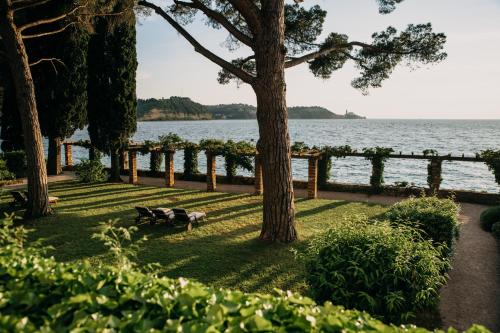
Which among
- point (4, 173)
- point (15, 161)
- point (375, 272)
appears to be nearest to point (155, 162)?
point (15, 161)

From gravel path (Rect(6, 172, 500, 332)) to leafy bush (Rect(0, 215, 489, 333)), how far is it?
14.5ft

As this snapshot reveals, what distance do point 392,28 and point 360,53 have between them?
1.33 m

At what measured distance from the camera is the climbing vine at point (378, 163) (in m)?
16.7

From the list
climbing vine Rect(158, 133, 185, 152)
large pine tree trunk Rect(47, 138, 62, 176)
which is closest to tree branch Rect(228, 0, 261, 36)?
climbing vine Rect(158, 133, 185, 152)

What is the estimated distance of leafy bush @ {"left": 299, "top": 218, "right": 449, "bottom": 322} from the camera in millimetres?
5094

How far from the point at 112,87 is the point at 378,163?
1359cm

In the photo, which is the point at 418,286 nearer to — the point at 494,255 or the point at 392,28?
the point at 494,255

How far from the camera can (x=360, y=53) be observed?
1273cm

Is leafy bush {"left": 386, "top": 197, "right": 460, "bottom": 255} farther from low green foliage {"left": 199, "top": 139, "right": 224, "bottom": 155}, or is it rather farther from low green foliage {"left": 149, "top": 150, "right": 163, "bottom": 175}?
low green foliage {"left": 149, "top": 150, "right": 163, "bottom": 175}

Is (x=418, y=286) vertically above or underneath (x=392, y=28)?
underneath

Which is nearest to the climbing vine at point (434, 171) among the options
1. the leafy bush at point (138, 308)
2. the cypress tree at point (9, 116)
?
the leafy bush at point (138, 308)

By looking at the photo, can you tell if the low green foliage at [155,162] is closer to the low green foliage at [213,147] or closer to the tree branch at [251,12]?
the low green foliage at [213,147]

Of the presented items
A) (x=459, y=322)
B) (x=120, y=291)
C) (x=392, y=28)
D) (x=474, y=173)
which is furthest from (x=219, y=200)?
(x=474, y=173)

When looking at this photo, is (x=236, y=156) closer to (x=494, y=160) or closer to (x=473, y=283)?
(x=494, y=160)
